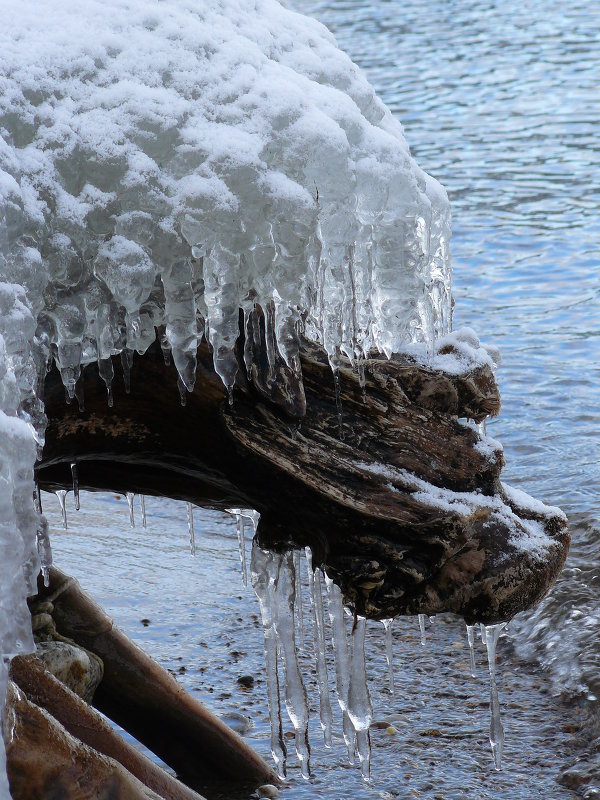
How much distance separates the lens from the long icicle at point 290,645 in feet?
10.8

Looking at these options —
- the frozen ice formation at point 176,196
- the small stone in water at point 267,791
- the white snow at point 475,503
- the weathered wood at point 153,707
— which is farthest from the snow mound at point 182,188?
the small stone in water at point 267,791

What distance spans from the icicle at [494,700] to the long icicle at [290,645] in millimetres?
556

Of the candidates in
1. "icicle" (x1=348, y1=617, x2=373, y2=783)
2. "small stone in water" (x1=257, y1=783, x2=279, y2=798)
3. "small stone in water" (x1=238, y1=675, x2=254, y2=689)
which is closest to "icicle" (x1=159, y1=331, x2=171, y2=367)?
"icicle" (x1=348, y1=617, x2=373, y2=783)

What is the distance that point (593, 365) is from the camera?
336 inches

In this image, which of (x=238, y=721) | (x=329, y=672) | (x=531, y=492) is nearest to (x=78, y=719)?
(x=238, y=721)

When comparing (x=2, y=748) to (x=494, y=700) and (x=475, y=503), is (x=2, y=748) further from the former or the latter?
(x=494, y=700)

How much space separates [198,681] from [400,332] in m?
2.26

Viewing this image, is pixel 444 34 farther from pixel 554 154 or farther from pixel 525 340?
pixel 525 340

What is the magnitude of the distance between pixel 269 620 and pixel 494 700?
0.79m

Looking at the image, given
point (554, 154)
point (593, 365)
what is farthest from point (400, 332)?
point (554, 154)

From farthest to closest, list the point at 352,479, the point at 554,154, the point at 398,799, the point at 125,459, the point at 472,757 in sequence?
1. the point at 554,154
2. the point at 472,757
3. the point at 398,799
4. the point at 125,459
5. the point at 352,479

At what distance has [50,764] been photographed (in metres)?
2.47

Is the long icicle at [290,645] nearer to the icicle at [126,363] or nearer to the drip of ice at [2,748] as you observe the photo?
the icicle at [126,363]

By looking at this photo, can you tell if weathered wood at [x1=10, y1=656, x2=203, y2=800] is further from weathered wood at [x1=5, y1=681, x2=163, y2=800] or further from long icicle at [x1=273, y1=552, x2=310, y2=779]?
long icicle at [x1=273, y1=552, x2=310, y2=779]
